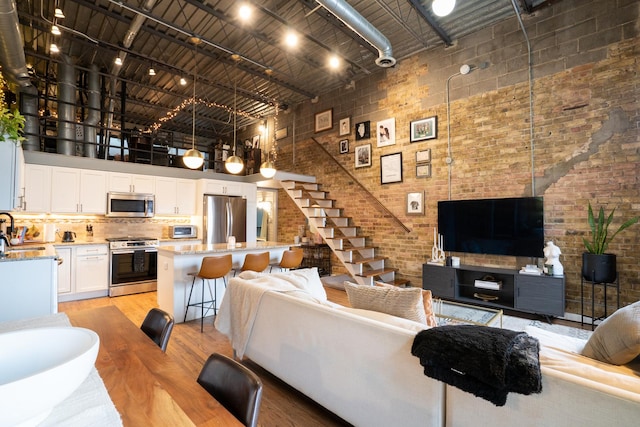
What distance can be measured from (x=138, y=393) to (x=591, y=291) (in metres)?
5.13

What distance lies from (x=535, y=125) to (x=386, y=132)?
2477mm

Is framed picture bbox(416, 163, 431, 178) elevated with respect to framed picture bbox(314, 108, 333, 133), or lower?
lower

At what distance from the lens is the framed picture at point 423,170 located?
5.45 m

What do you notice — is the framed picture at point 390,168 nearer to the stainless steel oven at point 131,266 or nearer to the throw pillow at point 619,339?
the throw pillow at point 619,339

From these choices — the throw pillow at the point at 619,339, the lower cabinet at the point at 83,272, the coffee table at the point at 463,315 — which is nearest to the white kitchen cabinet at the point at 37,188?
the lower cabinet at the point at 83,272

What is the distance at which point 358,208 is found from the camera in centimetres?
667

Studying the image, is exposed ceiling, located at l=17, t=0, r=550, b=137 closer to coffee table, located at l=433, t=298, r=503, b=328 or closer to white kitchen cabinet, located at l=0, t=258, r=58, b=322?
white kitchen cabinet, located at l=0, t=258, r=58, b=322

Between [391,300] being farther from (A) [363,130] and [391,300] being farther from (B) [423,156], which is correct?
(A) [363,130]

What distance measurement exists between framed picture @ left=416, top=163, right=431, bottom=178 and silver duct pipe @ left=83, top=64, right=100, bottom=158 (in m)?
6.04

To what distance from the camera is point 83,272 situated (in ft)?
16.6

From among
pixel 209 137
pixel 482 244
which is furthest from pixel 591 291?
pixel 209 137

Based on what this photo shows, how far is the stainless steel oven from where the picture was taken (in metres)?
5.29

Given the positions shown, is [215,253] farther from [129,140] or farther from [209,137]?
[209,137]

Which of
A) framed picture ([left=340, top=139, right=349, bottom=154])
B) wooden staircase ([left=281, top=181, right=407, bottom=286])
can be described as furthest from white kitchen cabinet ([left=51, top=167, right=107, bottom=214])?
framed picture ([left=340, top=139, right=349, bottom=154])
